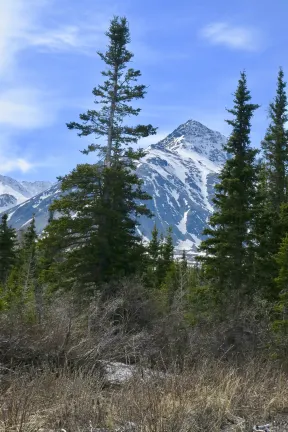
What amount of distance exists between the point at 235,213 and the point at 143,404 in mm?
18705

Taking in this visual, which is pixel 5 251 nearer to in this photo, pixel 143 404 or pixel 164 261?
pixel 164 261

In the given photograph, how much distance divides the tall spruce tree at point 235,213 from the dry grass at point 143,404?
16432mm

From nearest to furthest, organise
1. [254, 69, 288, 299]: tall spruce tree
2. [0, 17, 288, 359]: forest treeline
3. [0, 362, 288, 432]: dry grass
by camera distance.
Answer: [0, 362, 288, 432]: dry grass < [0, 17, 288, 359]: forest treeline < [254, 69, 288, 299]: tall spruce tree

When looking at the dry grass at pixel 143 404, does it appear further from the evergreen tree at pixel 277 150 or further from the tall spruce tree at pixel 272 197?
the evergreen tree at pixel 277 150

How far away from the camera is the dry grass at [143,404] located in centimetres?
425

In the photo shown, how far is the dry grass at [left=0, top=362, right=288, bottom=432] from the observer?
4254 mm

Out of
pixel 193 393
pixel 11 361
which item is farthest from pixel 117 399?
pixel 11 361

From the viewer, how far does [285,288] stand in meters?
20.5

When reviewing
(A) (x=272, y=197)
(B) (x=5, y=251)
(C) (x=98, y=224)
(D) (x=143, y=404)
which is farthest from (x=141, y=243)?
(B) (x=5, y=251)

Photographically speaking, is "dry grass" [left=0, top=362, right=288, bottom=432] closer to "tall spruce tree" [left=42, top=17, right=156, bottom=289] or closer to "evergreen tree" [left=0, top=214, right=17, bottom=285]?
"tall spruce tree" [left=42, top=17, right=156, bottom=289]

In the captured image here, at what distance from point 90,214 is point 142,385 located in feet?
54.3

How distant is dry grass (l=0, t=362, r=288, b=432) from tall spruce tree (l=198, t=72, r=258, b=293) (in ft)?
53.9

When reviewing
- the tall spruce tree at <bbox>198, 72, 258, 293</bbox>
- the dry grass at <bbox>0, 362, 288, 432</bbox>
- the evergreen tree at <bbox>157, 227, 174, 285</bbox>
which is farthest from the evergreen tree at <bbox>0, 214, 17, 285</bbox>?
the dry grass at <bbox>0, 362, 288, 432</bbox>

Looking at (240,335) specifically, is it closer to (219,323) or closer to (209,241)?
(219,323)
